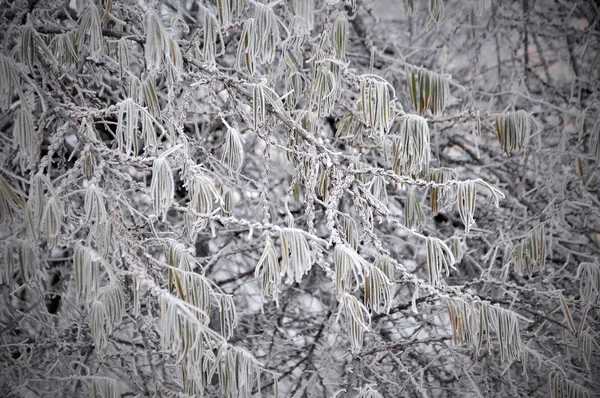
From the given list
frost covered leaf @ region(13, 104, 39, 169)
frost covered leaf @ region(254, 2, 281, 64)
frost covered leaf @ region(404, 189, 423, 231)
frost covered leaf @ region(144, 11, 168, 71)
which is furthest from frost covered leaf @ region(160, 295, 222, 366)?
frost covered leaf @ region(404, 189, 423, 231)

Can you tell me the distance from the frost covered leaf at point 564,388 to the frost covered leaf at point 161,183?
129 centimetres

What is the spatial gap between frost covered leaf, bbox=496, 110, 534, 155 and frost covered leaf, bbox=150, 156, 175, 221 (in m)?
1.20

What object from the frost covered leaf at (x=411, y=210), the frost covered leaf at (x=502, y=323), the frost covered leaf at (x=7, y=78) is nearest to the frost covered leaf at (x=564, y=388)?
the frost covered leaf at (x=502, y=323)

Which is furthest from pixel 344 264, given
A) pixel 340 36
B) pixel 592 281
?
pixel 592 281

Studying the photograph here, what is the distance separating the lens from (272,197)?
10.6ft

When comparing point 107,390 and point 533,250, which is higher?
point 533,250

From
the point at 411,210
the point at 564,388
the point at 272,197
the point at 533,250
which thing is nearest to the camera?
the point at 564,388

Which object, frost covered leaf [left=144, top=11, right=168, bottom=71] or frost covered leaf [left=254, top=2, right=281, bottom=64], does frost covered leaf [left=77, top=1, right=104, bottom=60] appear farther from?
frost covered leaf [left=254, top=2, right=281, bottom=64]

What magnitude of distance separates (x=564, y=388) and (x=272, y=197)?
5.64ft

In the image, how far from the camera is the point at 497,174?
3266 millimetres

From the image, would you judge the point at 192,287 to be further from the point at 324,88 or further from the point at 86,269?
the point at 324,88

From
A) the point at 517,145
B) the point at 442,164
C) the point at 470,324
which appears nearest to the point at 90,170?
the point at 470,324

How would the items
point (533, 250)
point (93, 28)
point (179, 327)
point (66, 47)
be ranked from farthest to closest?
1. point (533, 250)
2. point (66, 47)
3. point (93, 28)
4. point (179, 327)

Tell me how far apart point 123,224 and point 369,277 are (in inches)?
24.3
